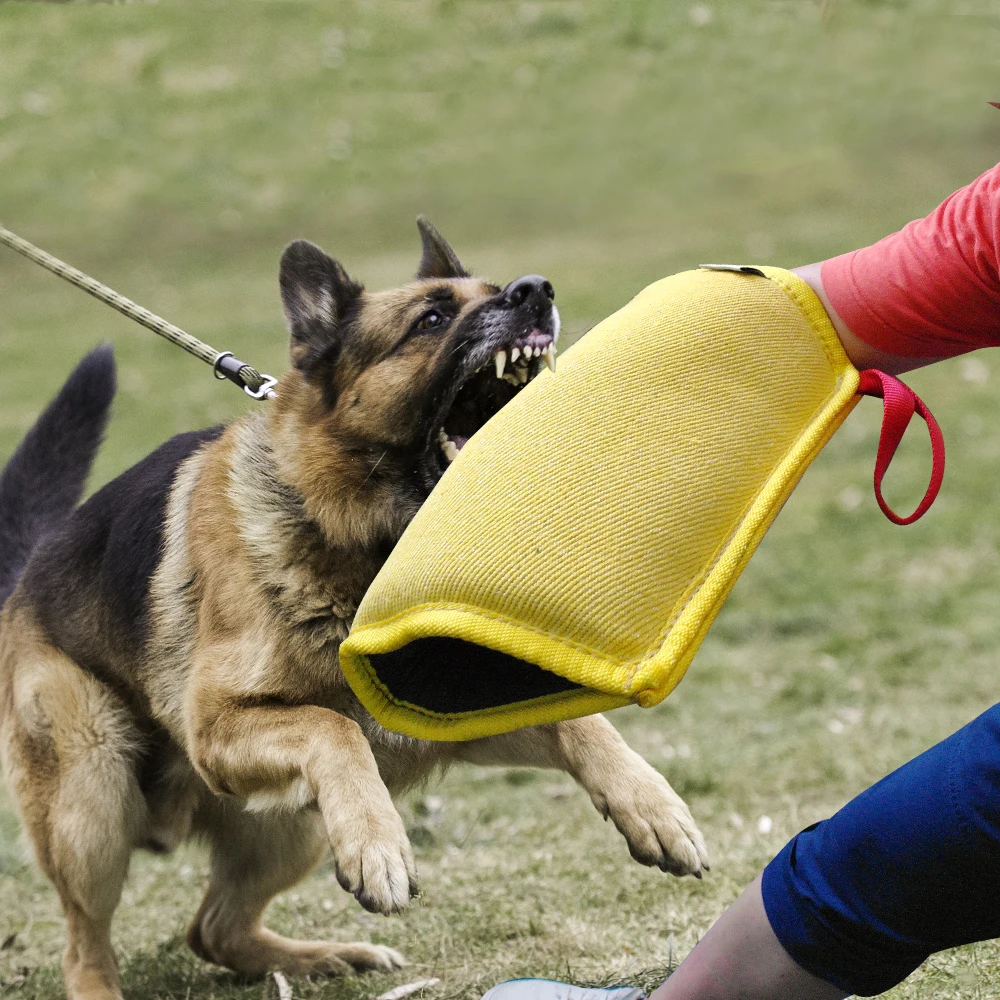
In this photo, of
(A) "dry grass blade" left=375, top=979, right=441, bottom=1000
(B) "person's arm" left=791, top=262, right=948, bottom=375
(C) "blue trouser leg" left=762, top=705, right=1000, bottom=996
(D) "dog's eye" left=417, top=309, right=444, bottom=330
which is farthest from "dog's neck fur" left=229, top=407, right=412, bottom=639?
(C) "blue trouser leg" left=762, top=705, right=1000, bottom=996

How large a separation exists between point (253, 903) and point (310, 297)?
72.7 inches

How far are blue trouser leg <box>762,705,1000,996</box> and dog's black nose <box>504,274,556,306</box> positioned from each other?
5.04 feet

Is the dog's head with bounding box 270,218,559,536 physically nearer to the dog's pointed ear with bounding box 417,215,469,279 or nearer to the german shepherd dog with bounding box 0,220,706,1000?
the german shepherd dog with bounding box 0,220,706,1000

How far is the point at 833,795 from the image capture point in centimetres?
486

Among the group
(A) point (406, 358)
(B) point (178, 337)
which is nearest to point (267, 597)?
(A) point (406, 358)

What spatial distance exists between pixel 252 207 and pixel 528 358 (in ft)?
47.7

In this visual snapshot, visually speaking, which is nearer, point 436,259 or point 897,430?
point 897,430

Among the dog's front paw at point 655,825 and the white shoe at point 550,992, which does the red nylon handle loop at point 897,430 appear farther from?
the white shoe at point 550,992

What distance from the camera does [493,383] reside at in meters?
3.27

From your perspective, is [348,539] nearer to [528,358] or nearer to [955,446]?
[528,358]

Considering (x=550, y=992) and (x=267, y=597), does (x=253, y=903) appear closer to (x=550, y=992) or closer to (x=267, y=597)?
(x=267, y=597)

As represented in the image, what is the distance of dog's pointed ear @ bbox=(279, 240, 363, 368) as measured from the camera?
3.27 m

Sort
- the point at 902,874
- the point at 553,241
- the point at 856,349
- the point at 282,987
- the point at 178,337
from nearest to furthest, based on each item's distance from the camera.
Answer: the point at 902,874
the point at 856,349
the point at 282,987
the point at 178,337
the point at 553,241

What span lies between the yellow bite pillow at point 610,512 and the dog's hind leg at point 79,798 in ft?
4.31
